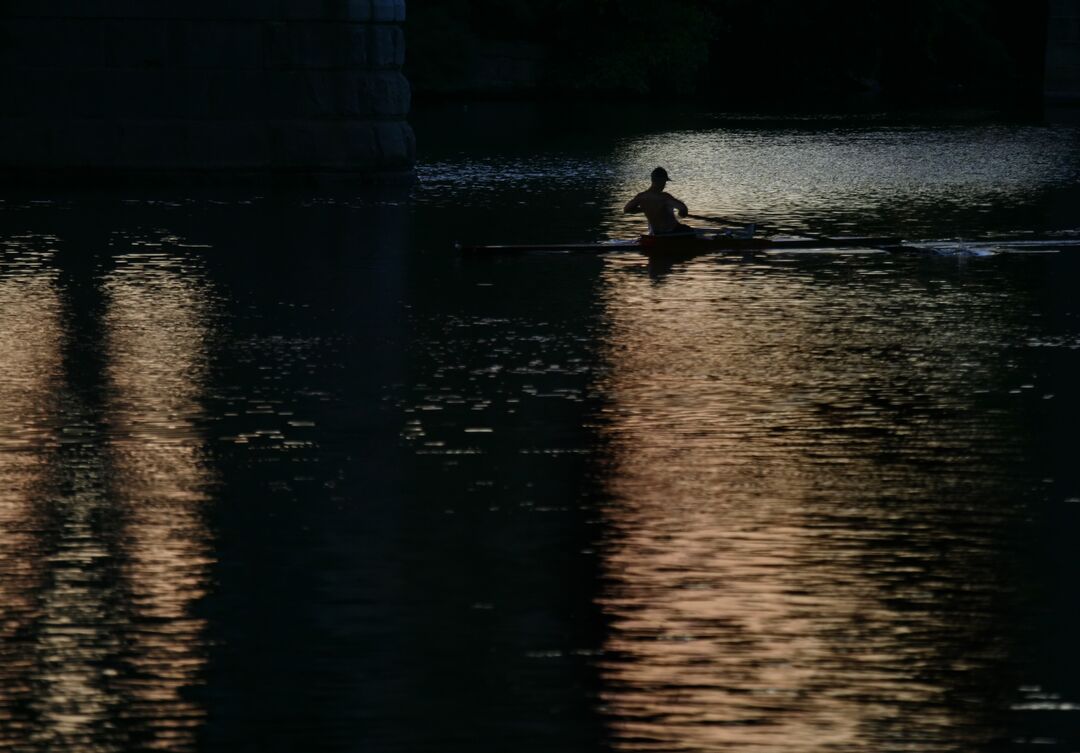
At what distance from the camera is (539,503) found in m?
12.5

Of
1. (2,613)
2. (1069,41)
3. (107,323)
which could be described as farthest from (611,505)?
(1069,41)

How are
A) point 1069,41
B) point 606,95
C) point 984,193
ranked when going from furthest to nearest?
point 606,95, point 1069,41, point 984,193

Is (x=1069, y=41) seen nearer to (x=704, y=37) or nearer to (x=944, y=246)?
(x=704, y=37)

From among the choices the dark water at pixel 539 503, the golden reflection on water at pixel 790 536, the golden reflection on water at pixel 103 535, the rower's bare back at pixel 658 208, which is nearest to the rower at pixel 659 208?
the rower's bare back at pixel 658 208

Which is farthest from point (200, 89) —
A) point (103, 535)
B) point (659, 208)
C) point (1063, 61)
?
point (1063, 61)

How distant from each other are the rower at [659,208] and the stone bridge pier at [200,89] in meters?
12.8

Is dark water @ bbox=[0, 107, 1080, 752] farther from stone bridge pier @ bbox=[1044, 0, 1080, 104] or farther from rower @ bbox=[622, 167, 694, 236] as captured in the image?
stone bridge pier @ bbox=[1044, 0, 1080, 104]

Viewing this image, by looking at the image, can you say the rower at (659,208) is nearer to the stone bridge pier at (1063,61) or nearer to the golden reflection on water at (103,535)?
the golden reflection on water at (103,535)

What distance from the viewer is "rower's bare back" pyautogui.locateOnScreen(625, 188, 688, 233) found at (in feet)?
84.5

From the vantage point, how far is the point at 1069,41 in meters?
71.8

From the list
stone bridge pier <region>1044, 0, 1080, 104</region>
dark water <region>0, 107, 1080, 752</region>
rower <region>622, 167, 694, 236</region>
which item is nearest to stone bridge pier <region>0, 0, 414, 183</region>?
dark water <region>0, 107, 1080, 752</region>

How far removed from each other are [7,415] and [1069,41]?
60.4m

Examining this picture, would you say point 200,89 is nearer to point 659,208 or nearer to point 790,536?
point 659,208

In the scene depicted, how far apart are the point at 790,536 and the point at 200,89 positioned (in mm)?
27305
